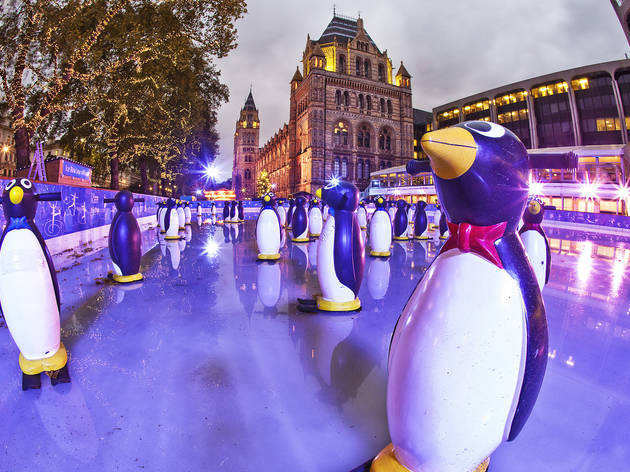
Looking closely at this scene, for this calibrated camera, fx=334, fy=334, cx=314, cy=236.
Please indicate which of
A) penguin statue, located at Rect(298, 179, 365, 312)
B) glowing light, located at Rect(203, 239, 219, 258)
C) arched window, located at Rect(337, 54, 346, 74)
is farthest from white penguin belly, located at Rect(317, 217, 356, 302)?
arched window, located at Rect(337, 54, 346, 74)

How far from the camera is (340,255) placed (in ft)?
11.8

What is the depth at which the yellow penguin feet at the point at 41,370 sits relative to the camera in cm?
209

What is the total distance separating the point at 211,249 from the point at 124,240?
3.56m

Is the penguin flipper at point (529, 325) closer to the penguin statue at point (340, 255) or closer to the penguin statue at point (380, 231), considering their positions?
the penguin statue at point (340, 255)

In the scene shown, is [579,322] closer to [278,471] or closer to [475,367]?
[475,367]

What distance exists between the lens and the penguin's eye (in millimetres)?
1194

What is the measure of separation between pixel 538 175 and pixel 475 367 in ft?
81.5

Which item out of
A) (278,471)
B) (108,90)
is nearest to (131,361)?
(278,471)

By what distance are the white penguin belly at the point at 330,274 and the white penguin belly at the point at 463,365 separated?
239cm

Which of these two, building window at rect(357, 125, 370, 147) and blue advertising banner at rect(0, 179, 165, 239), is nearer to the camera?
blue advertising banner at rect(0, 179, 165, 239)

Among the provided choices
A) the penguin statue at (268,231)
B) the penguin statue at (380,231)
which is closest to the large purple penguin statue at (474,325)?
the penguin statue at (268,231)

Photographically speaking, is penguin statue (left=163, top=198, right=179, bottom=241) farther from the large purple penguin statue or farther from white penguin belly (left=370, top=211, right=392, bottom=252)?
the large purple penguin statue

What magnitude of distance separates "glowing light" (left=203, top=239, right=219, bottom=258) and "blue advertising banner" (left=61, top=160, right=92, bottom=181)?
11.5 feet

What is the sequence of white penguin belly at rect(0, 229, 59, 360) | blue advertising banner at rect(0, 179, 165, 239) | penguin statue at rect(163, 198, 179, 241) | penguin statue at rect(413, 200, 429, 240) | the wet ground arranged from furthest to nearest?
penguin statue at rect(413, 200, 429, 240) → penguin statue at rect(163, 198, 179, 241) → blue advertising banner at rect(0, 179, 165, 239) → white penguin belly at rect(0, 229, 59, 360) → the wet ground
